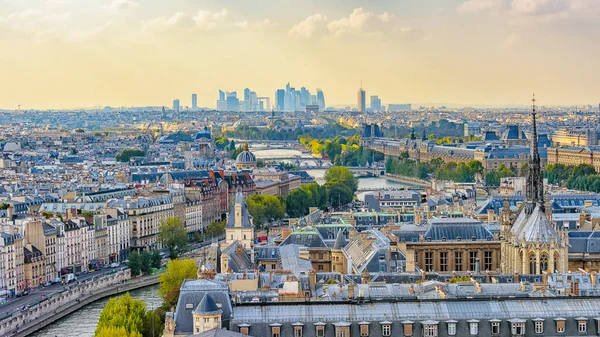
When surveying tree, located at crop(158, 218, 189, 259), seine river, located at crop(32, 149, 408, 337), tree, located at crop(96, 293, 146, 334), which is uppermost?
tree, located at crop(96, 293, 146, 334)

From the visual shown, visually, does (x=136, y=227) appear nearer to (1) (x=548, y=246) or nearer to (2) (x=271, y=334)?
(1) (x=548, y=246)

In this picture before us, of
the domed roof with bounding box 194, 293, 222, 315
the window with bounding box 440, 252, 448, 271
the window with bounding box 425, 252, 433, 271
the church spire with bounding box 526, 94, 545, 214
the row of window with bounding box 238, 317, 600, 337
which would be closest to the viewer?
the domed roof with bounding box 194, 293, 222, 315

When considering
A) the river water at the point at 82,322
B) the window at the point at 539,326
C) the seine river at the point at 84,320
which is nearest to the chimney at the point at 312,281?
the window at the point at 539,326

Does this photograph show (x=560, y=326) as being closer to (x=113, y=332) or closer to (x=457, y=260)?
(x=113, y=332)

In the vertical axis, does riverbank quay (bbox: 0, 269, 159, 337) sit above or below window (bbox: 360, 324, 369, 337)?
below

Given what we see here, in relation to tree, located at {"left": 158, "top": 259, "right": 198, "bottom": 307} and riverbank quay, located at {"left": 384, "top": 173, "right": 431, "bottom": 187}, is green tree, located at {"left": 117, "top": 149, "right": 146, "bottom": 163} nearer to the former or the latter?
riverbank quay, located at {"left": 384, "top": 173, "right": 431, "bottom": 187}

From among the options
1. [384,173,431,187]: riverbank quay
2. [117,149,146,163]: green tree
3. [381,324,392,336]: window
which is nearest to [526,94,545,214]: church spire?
[381,324,392,336]: window

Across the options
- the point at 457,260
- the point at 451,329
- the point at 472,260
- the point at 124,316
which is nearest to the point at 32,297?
the point at 124,316
